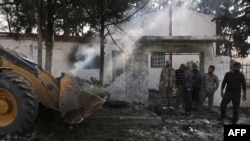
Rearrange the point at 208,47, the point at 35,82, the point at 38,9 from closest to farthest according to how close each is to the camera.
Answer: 1. the point at 35,82
2. the point at 38,9
3. the point at 208,47

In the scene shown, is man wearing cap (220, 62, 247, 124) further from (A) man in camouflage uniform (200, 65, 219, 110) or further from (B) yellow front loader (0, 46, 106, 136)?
(B) yellow front loader (0, 46, 106, 136)

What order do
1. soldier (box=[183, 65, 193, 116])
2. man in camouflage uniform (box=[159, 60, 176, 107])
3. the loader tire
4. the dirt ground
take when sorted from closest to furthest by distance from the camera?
1. the loader tire
2. the dirt ground
3. soldier (box=[183, 65, 193, 116])
4. man in camouflage uniform (box=[159, 60, 176, 107])

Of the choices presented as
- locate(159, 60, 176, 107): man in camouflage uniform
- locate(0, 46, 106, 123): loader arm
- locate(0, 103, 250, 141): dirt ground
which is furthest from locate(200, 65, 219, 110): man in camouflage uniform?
locate(0, 46, 106, 123): loader arm

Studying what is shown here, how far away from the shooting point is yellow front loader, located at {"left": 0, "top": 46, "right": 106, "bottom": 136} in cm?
722

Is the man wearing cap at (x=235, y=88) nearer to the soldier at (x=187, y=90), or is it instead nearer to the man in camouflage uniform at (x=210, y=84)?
the soldier at (x=187, y=90)

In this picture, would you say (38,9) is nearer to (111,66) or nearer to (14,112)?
(14,112)

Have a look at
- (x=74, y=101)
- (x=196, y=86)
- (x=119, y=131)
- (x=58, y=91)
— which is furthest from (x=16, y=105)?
(x=196, y=86)

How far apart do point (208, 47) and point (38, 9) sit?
20.8 feet

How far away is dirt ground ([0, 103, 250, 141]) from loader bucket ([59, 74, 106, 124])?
0.56 m

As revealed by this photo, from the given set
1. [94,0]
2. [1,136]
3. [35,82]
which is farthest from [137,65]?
[1,136]

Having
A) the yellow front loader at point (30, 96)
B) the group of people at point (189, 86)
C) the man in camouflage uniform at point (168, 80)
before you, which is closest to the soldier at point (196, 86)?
the group of people at point (189, 86)

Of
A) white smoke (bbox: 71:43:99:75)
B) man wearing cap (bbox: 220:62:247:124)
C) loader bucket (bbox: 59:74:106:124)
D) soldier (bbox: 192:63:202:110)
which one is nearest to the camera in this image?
loader bucket (bbox: 59:74:106:124)

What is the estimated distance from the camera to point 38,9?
11.4 metres

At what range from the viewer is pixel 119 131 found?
8.70 m
